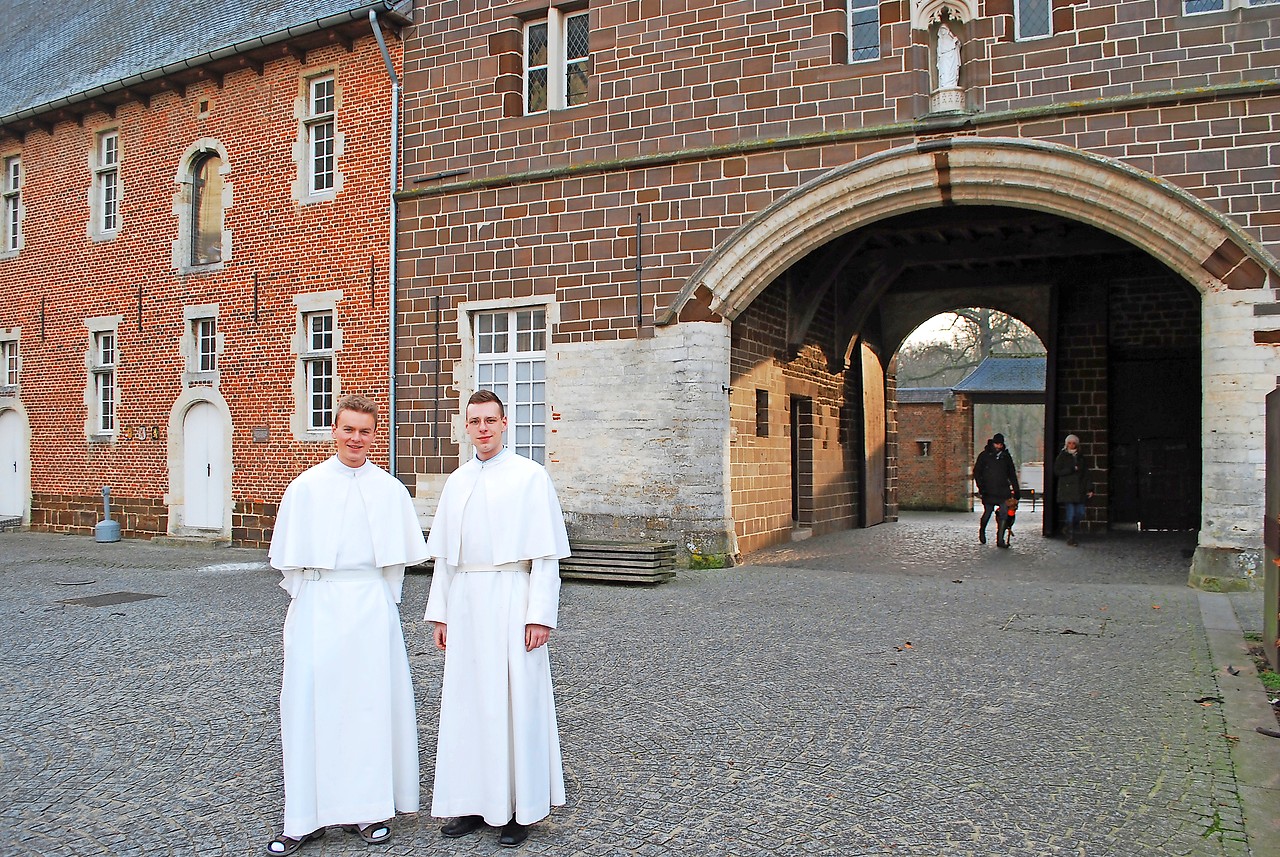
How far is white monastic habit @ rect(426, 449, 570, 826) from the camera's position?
12.2 ft

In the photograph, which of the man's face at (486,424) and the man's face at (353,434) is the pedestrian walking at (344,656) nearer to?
the man's face at (353,434)

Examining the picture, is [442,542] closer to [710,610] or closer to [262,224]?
[710,610]

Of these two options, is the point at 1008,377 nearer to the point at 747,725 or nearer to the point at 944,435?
the point at 944,435

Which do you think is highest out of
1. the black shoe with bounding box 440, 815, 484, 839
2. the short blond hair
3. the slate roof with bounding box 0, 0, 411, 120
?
the slate roof with bounding box 0, 0, 411, 120

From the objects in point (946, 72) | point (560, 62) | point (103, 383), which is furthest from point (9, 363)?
point (946, 72)

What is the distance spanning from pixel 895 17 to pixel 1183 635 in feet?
22.8

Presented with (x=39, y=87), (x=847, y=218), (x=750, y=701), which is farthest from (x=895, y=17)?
(x=39, y=87)

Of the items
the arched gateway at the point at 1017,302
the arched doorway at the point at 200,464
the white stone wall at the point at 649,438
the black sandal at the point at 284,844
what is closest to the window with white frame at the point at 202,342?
the arched doorway at the point at 200,464

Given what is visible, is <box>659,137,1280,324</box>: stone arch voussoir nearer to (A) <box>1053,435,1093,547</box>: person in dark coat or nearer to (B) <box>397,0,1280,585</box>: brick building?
(B) <box>397,0,1280,585</box>: brick building

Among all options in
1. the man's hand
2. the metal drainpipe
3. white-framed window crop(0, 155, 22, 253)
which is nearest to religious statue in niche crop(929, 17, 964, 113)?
the metal drainpipe

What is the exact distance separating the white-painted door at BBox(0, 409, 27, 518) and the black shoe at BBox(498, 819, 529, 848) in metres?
17.6

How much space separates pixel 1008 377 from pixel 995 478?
9.26 meters

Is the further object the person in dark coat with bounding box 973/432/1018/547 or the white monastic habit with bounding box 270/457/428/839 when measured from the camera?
the person in dark coat with bounding box 973/432/1018/547

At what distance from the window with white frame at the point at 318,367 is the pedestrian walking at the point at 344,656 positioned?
1085 cm
